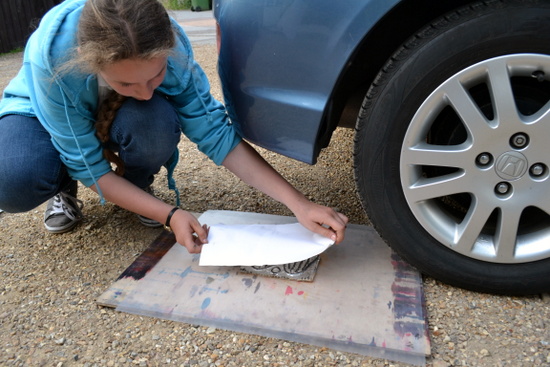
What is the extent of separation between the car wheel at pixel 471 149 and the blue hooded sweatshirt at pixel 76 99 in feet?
2.04

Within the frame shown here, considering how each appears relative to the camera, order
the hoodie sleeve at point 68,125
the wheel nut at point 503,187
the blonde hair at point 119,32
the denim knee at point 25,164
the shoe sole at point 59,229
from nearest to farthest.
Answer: the blonde hair at point 119,32 < the wheel nut at point 503,187 < the hoodie sleeve at point 68,125 < the denim knee at point 25,164 < the shoe sole at point 59,229

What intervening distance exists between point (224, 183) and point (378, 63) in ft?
3.92

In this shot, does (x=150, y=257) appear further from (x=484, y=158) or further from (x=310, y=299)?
(x=484, y=158)

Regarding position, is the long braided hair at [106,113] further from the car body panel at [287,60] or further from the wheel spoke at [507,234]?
the wheel spoke at [507,234]

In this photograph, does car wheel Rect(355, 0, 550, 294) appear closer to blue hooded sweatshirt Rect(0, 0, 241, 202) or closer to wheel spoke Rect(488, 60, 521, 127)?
wheel spoke Rect(488, 60, 521, 127)

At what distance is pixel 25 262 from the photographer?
1.96 m

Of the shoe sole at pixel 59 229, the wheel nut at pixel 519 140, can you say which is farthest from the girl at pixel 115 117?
the wheel nut at pixel 519 140

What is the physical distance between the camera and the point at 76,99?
162 cm

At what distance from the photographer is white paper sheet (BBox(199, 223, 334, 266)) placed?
167 cm

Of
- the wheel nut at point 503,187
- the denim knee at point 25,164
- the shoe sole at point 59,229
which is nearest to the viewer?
the wheel nut at point 503,187

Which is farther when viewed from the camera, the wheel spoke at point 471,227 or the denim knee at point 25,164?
the denim knee at point 25,164

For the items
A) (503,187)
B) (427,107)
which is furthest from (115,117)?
(503,187)

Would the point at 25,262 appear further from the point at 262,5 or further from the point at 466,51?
the point at 466,51

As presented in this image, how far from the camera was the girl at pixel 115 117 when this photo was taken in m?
1.40
